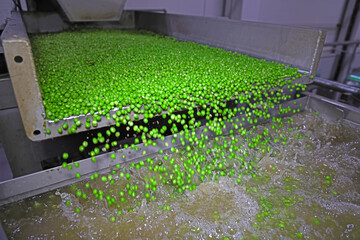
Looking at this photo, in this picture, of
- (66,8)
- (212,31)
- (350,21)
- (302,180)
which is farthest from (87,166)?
(350,21)

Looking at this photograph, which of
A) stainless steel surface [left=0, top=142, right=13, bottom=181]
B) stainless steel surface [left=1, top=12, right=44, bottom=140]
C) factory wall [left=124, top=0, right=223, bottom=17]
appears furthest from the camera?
factory wall [left=124, top=0, right=223, bottom=17]

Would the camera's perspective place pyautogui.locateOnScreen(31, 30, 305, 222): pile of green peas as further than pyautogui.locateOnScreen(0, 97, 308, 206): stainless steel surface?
Yes

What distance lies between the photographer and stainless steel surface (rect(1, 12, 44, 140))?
1.00 m

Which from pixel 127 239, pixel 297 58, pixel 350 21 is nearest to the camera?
pixel 127 239

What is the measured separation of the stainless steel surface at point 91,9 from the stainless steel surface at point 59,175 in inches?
93.6

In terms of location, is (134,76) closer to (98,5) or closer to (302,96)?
(302,96)

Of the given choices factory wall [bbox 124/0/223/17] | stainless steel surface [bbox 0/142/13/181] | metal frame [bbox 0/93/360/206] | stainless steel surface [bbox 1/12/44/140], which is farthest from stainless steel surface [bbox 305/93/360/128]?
factory wall [bbox 124/0/223/17]

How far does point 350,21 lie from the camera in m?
6.69

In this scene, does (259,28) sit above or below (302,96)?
above

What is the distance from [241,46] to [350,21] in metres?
6.24

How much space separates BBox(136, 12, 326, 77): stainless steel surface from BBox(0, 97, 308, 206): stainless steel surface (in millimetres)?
1217

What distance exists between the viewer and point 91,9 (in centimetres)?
308

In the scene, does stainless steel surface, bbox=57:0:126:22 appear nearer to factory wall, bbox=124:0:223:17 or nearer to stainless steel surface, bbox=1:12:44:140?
factory wall, bbox=124:0:223:17

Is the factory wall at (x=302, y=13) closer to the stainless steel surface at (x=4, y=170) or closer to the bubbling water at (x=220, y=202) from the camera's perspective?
the bubbling water at (x=220, y=202)
